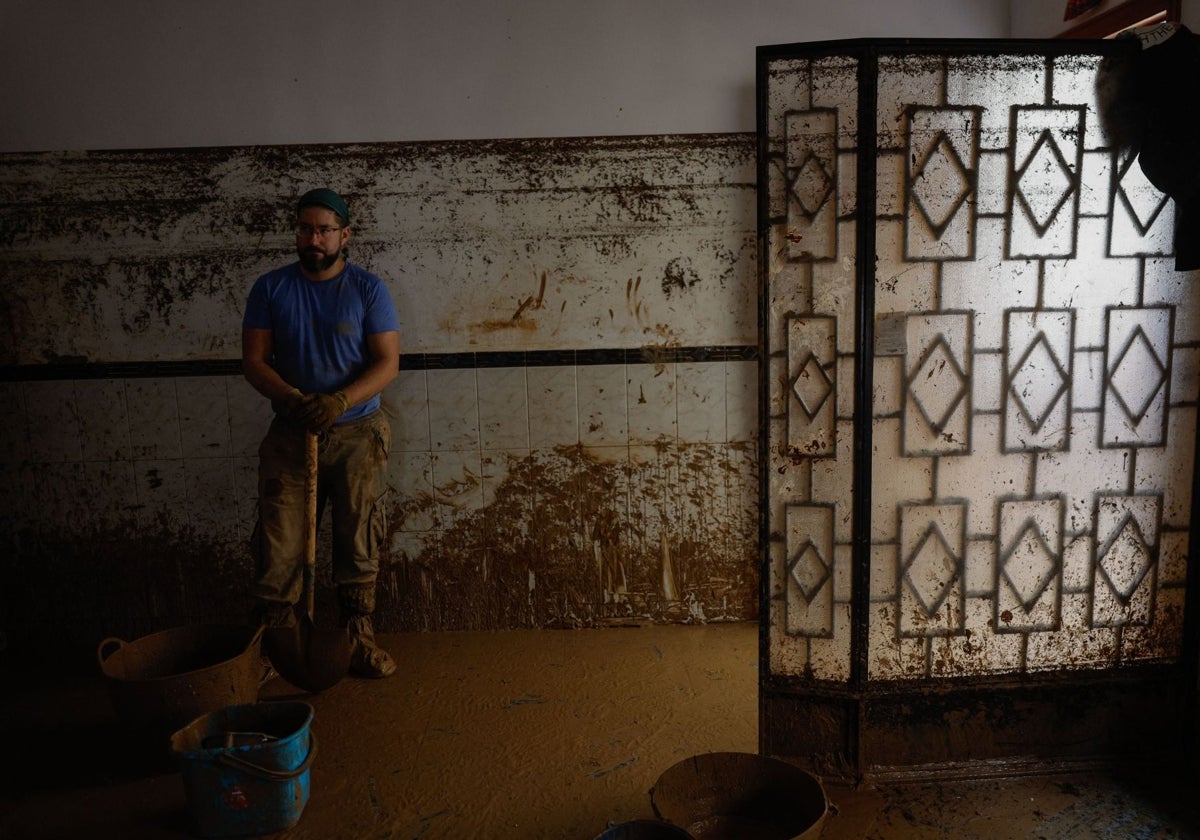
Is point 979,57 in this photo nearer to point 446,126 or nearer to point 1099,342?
point 1099,342

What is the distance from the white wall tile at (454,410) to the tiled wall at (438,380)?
0.01m

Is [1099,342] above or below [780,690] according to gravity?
above

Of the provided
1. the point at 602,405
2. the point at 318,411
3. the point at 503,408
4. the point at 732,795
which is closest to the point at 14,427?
the point at 318,411

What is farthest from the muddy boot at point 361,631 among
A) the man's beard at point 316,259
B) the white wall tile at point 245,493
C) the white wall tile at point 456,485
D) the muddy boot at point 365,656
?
the man's beard at point 316,259

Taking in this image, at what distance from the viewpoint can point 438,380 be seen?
3.66m

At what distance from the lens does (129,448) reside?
11.9 ft

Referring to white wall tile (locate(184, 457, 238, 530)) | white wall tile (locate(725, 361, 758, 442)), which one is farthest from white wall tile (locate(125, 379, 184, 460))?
white wall tile (locate(725, 361, 758, 442))

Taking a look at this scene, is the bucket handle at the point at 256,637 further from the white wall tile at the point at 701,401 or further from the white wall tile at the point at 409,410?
the white wall tile at the point at 701,401

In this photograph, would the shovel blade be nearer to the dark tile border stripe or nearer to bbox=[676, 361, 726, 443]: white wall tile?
the dark tile border stripe

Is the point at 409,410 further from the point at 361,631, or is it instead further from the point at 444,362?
the point at 361,631

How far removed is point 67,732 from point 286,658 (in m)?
0.84

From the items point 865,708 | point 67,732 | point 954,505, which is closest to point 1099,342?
point 954,505

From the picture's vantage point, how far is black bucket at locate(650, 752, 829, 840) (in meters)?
2.15

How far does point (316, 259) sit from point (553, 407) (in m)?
1.18
